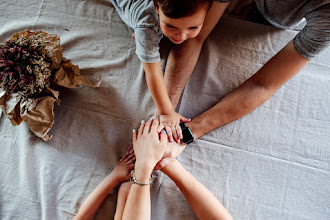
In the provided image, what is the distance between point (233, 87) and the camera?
971mm

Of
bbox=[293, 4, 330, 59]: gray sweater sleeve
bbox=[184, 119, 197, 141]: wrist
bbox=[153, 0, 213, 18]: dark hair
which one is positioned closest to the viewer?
bbox=[153, 0, 213, 18]: dark hair

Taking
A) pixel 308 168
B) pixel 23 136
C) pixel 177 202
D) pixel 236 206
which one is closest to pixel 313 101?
pixel 308 168

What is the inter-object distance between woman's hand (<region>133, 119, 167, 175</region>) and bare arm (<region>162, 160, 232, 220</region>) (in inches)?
2.7

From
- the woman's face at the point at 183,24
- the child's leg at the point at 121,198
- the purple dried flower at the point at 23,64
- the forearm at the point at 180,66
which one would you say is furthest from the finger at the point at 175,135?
the purple dried flower at the point at 23,64

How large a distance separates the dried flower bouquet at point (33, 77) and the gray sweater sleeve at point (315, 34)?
0.78 metres

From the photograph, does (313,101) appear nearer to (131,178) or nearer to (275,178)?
(275,178)

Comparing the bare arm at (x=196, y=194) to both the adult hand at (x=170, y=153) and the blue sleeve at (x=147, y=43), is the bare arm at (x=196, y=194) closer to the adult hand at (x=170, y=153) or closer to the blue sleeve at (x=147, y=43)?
the adult hand at (x=170, y=153)

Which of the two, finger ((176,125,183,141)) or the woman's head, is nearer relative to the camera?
the woman's head

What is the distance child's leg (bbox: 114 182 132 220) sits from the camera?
819mm

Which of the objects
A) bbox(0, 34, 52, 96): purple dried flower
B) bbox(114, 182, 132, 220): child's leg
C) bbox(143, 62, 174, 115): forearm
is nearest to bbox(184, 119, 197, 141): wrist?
bbox(143, 62, 174, 115): forearm

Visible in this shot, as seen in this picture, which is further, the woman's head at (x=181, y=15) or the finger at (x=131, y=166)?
the finger at (x=131, y=166)

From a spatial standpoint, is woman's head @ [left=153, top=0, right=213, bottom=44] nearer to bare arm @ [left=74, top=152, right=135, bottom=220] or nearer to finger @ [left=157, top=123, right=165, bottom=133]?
finger @ [left=157, top=123, right=165, bottom=133]

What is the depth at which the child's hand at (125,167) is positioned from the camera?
87 centimetres

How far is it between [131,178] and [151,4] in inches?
23.8
